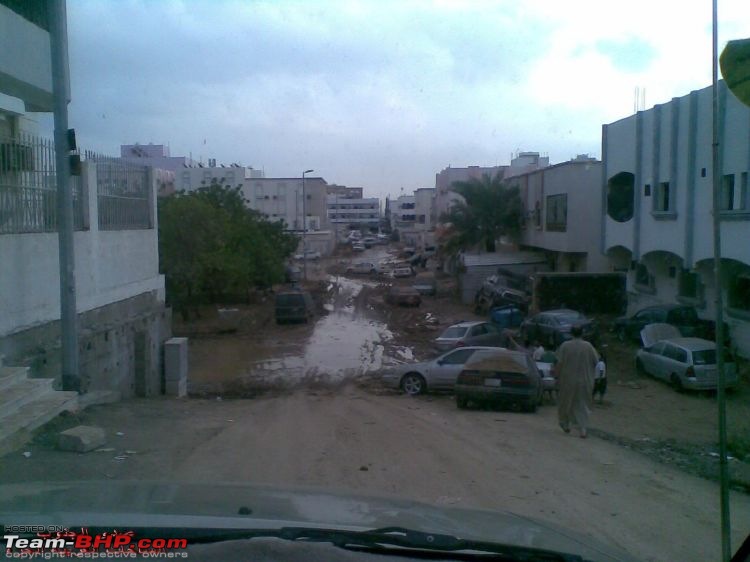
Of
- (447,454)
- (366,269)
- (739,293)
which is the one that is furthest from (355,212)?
(447,454)

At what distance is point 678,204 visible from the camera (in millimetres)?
27734

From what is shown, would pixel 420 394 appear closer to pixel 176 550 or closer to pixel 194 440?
pixel 194 440

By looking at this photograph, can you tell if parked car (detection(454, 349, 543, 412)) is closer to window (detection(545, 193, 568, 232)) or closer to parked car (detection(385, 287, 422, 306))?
parked car (detection(385, 287, 422, 306))

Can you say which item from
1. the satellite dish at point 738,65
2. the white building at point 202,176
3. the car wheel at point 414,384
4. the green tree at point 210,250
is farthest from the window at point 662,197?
the white building at point 202,176

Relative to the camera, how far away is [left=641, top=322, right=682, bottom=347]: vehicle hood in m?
24.0

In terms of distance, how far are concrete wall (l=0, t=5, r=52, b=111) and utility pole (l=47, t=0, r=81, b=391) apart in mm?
1679

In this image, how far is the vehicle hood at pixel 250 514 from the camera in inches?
102

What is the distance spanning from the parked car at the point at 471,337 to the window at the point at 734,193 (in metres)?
8.60

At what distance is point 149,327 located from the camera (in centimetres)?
1920

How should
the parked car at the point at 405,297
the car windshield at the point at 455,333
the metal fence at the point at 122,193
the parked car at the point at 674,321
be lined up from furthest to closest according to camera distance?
the parked car at the point at 405,297 < the car windshield at the point at 455,333 < the parked car at the point at 674,321 < the metal fence at the point at 122,193

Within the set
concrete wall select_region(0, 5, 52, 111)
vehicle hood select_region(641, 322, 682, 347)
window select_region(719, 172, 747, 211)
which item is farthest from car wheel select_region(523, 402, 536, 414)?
concrete wall select_region(0, 5, 52, 111)

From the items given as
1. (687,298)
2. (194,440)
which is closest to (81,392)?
(194,440)

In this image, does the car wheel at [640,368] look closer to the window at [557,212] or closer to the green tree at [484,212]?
the window at [557,212]

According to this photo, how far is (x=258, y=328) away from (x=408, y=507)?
3505 centimetres
